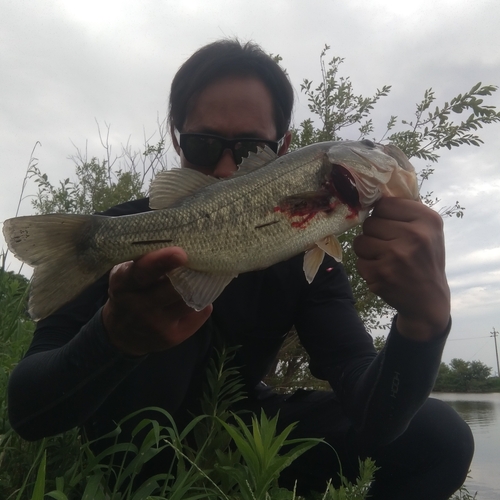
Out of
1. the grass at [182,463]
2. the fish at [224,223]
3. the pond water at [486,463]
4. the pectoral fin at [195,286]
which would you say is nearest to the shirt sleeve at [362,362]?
the grass at [182,463]

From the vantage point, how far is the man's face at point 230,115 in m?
2.58

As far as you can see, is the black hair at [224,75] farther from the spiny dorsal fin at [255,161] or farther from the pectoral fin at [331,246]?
the pectoral fin at [331,246]

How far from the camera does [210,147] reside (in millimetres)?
2545

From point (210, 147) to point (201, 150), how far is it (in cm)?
5

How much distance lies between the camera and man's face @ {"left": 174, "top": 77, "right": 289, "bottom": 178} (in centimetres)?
258

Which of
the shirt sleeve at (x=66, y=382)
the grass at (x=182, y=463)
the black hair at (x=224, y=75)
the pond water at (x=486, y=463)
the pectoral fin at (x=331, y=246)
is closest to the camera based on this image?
the grass at (x=182, y=463)

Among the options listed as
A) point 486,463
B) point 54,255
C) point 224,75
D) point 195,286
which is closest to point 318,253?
point 195,286

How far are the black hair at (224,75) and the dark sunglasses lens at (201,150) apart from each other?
0.32 meters

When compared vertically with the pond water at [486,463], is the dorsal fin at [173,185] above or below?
above

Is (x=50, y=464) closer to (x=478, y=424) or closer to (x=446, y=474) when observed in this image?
(x=446, y=474)

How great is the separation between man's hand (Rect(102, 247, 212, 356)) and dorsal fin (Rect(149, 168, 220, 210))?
335 mm

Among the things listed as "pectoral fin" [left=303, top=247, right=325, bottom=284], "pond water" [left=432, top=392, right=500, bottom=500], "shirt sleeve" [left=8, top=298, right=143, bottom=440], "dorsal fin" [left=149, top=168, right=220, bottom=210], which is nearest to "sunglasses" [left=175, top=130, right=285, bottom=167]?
"dorsal fin" [left=149, top=168, right=220, bottom=210]

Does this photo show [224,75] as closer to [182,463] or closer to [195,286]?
[195,286]

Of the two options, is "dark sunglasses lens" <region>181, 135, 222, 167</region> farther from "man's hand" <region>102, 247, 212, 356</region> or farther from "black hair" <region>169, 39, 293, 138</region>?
"man's hand" <region>102, 247, 212, 356</region>
